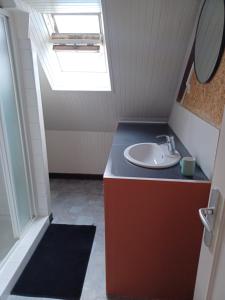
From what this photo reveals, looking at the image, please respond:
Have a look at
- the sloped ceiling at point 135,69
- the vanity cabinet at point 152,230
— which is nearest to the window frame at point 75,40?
the sloped ceiling at point 135,69

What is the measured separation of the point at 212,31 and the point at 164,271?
149cm

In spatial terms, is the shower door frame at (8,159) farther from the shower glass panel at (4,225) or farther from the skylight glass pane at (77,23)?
the skylight glass pane at (77,23)

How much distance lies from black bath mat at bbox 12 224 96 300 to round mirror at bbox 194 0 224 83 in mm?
1614

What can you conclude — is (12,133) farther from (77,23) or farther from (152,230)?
(152,230)

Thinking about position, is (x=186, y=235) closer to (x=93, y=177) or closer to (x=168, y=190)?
(x=168, y=190)

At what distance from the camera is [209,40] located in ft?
4.58

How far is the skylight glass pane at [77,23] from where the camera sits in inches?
80.0

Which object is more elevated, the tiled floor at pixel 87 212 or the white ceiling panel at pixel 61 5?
the white ceiling panel at pixel 61 5

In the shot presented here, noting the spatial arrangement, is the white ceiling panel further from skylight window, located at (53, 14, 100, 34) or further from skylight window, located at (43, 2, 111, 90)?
skylight window, located at (53, 14, 100, 34)

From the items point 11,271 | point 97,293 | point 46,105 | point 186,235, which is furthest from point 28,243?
point 46,105

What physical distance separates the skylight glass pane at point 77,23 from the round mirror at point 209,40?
3.06 ft

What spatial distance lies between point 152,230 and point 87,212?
4.00 feet

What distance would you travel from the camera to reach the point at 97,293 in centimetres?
158

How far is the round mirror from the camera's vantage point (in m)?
1.26
